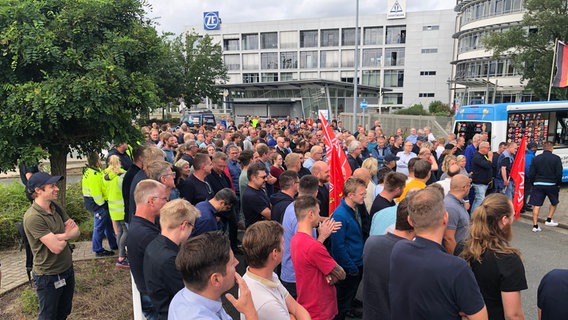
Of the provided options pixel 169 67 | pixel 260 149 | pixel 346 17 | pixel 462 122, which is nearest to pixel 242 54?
pixel 346 17

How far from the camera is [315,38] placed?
65.0 m

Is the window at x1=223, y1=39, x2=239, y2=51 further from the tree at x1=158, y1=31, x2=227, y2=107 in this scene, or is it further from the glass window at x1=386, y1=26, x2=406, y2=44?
the tree at x1=158, y1=31, x2=227, y2=107

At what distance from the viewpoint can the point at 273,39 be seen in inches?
2621

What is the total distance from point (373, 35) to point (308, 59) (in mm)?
11752

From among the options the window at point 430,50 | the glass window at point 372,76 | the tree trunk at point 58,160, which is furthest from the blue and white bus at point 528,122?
the window at point 430,50

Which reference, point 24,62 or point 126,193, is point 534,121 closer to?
point 126,193

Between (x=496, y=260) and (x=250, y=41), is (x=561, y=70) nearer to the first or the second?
(x=496, y=260)

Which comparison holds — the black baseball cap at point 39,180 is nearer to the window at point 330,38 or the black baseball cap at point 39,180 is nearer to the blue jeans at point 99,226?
the blue jeans at point 99,226

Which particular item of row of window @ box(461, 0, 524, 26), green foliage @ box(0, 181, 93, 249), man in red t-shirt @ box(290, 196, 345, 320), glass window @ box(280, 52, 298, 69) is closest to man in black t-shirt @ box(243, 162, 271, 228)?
man in red t-shirt @ box(290, 196, 345, 320)

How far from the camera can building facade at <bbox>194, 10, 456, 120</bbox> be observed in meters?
60.3

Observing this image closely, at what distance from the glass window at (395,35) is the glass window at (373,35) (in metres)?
1.32

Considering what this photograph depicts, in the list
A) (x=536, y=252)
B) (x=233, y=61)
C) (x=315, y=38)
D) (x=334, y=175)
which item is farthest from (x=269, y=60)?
(x=334, y=175)

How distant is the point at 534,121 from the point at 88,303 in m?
14.1

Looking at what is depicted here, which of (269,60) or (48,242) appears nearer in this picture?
(48,242)
